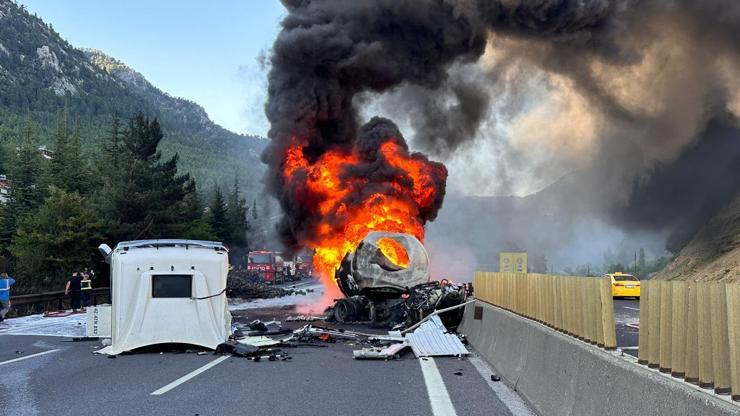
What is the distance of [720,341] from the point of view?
3.93m

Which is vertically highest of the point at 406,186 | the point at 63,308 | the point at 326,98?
the point at 326,98

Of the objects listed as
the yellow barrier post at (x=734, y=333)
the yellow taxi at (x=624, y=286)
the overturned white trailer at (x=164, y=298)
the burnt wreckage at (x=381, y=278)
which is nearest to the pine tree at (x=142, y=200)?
the burnt wreckage at (x=381, y=278)

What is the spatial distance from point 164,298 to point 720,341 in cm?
1031

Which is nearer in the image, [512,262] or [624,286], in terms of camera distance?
[512,262]

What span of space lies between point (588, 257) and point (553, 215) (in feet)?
20.9

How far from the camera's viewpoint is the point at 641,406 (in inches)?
170

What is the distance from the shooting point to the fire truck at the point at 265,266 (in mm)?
50938

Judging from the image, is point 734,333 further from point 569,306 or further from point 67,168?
point 67,168

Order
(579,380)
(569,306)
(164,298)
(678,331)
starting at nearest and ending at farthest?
(678,331) < (579,380) < (569,306) < (164,298)

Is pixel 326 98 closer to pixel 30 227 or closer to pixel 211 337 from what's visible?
pixel 30 227

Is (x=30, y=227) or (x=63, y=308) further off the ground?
(x=30, y=227)

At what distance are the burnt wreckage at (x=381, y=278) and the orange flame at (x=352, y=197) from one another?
5.69 metres

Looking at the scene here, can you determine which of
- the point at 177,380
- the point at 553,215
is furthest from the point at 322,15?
the point at 553,215

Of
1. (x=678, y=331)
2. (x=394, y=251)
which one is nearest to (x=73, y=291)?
(x=394, y=251)
